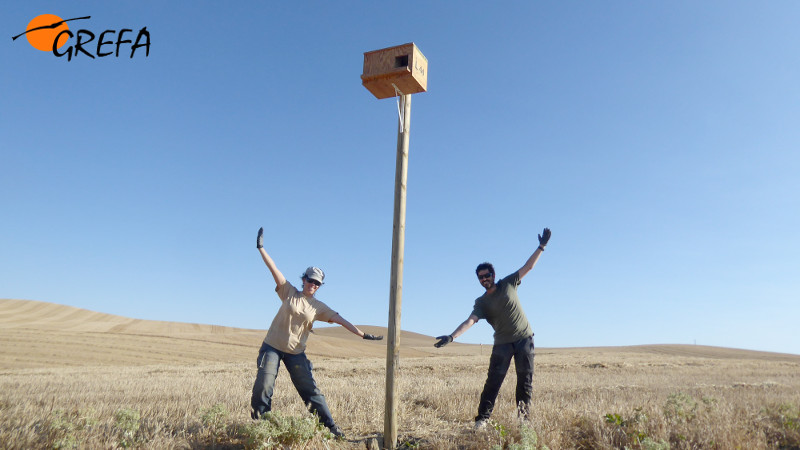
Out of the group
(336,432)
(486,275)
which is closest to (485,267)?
(486,275)

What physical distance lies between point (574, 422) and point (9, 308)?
56286mm

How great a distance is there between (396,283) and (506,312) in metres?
1.53

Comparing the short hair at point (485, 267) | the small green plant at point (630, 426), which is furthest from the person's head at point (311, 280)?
the small green plant at point (630, 426)

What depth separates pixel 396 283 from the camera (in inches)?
202

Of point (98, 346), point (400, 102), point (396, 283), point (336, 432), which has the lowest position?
point (98, 346)

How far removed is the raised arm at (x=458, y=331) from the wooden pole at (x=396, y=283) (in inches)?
19.0

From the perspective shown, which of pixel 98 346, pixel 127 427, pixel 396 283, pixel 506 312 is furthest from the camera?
pixel 98 346

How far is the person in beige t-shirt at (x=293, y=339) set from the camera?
207 inches

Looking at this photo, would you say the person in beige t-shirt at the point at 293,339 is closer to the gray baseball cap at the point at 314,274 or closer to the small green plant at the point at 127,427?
the gray baseball cap at the point at 314,274

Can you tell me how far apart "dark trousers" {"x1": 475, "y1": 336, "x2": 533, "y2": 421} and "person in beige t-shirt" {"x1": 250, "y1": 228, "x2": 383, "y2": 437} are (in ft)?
4.92

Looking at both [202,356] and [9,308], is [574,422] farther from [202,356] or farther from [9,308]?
[9,308]

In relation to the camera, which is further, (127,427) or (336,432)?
(336,432)

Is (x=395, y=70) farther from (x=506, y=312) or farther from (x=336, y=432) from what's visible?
(x=336, y=432)

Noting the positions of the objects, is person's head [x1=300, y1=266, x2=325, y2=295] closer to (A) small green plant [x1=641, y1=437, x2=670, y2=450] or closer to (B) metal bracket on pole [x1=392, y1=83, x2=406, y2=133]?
(B) metal bracket on pole [x1=392, y1=83, x2=406, y2=133]
